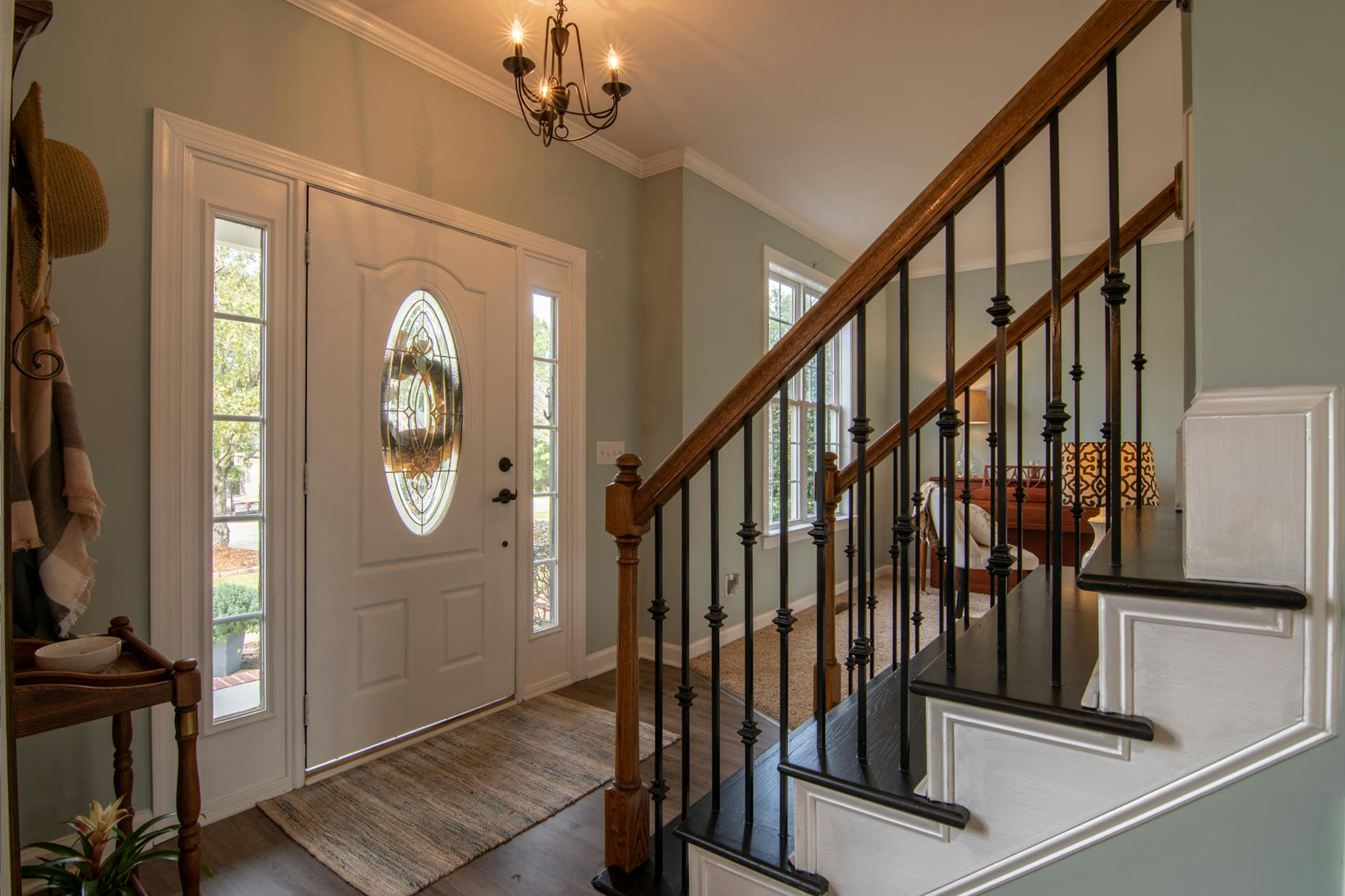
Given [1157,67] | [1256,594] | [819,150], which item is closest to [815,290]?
[819,150]

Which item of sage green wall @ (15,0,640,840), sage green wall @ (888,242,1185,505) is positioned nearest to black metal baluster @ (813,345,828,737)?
sage green wall @ (15,0,640,840)

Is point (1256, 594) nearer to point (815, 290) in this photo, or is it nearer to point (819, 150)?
point (819, 150)

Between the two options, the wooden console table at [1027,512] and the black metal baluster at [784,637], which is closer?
the black metal baluster at [784,637]

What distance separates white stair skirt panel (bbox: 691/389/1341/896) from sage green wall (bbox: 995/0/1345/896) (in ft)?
0.12

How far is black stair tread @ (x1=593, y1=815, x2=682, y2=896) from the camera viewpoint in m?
1.44

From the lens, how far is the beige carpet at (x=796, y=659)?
9.59 ft

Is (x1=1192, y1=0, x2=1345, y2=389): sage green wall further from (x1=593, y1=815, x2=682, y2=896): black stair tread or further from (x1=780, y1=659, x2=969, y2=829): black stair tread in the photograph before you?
(x1=593, y1=815, x2=682, y2=896): black stair tread

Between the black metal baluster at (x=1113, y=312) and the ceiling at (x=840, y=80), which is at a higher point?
the ceiling at (x=840, y=80)

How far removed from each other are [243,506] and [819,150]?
3214 mm

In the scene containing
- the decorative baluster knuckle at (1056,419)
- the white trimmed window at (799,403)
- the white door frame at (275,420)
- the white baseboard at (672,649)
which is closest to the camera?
the decorative baluster knuckle at (1056,419)

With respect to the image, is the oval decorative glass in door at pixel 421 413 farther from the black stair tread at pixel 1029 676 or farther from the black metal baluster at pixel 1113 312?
the black metal baluster at pixel 1113 312

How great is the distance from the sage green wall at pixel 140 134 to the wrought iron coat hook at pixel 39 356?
327mm

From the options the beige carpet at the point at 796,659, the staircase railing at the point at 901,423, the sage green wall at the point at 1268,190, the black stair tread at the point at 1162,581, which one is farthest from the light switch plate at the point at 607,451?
the sage green wall at the point at 1268,190

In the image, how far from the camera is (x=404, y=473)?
2625mm
